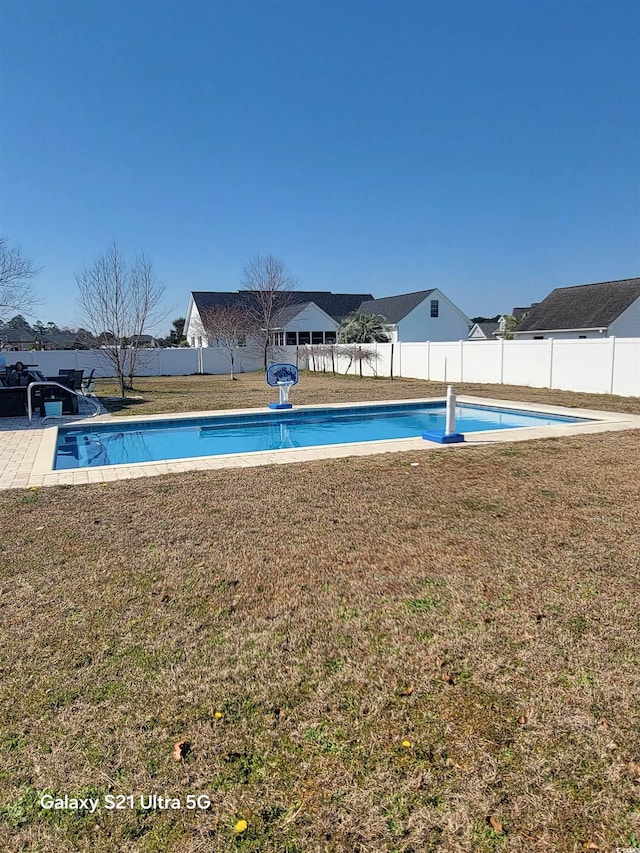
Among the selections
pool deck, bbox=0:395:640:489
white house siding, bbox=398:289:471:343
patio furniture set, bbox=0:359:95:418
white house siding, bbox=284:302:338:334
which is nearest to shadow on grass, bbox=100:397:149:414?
patio furniture set, bbox=0:359:95:418

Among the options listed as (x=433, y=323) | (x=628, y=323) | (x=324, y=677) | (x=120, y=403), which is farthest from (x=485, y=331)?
(x=324, y=677)

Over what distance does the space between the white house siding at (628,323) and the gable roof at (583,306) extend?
0.22 metres

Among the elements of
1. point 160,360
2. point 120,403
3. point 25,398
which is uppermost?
point 160,360

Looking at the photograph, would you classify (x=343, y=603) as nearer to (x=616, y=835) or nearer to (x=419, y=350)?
(x=616, y=835)

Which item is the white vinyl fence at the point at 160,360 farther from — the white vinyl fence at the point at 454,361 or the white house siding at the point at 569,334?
the white house siding at the point at 569,334

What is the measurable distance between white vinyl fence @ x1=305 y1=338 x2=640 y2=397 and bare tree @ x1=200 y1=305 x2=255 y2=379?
278 inches

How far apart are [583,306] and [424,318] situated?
442 inches

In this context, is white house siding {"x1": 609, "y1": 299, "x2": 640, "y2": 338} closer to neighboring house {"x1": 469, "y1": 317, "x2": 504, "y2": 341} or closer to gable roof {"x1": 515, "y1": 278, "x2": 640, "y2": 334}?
gable roof {"x1": 515, "y1": 278, "x2": 640, "y2": 334}

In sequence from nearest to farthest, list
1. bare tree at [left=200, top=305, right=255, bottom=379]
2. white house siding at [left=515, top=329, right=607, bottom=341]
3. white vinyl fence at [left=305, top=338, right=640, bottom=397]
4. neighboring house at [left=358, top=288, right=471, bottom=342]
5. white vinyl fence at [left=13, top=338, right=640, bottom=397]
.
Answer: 1. white vinyl fence at [left=305, top=338, right=640, bottom=397]
2. white vinyl fence at [left=13, top=338, right=640, bottom=397]
3. white house siding at [left=515, top=329, right=607, bottom=341]
4. bare tree at [left=200, top=305, right=255, bottom=379]
5. neighboring house at [left=358, top=288, right=471, bottom=342]

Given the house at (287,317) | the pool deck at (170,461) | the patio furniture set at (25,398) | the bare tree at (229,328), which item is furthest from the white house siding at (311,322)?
the pool deck at (170,461)

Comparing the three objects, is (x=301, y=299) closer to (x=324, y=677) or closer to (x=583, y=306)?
(x=583, y=306)

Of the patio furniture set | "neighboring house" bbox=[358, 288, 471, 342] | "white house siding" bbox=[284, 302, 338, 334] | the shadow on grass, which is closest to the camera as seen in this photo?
the patio furniture set

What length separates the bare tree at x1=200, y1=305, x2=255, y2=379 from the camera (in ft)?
104

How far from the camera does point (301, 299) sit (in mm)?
44812
